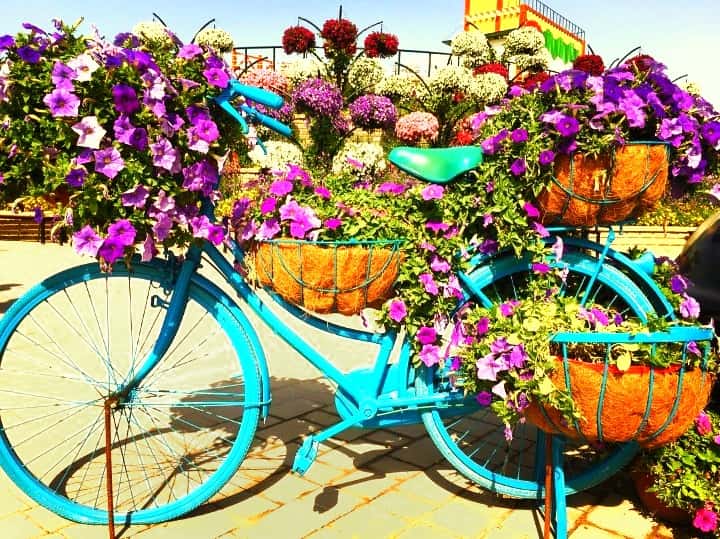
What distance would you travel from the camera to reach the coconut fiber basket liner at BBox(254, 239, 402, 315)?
2584 mm

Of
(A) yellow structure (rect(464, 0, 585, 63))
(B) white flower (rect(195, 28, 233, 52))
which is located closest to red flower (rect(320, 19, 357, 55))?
(B) white flower (rect(195, 28, 233, 52))

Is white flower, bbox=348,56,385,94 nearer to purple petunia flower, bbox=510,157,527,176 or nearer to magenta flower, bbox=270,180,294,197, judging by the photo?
magenta flower, bbox=270,180,294,197

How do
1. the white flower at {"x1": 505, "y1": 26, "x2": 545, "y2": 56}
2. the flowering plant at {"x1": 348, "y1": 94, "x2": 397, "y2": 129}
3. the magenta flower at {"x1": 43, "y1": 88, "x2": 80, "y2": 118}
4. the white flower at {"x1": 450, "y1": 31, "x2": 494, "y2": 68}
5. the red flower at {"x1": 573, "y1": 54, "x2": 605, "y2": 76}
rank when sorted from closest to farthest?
the magenta flower at {"x1": 43, "y1": 88, "x2": 80, "y2": 118} → the red flower at {"x1": 573, "y1": 54, "x2": 605, "y2": 76} → the flowering plant at {"x1": 348, "y1": 94, "x2": 397, "y2": 129} → the white flower at {"x1": 450, "y1": 31, "x2": 494, "y2": 68} → the white flower at {"x1": 505, "y1": 26, "x2": 545, "y2": 56}

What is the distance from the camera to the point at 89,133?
7.36 feet

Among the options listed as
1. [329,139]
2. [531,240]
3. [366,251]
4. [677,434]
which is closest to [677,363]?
[677,434]

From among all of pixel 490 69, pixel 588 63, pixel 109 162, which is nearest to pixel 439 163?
pixel 109 162

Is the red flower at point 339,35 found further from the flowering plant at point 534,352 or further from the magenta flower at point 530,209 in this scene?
the flowering plant at point 534,352

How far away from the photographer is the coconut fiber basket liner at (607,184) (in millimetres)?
2510

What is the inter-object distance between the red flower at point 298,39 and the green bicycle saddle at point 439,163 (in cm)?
472

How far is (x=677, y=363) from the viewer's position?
7.54 feet

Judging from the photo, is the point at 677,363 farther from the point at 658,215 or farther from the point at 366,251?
the point at 658,215

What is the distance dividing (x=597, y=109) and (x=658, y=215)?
13152mm

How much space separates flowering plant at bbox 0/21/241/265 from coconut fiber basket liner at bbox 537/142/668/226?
132cm

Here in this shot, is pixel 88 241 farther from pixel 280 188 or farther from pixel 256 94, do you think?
pixel 256 94
